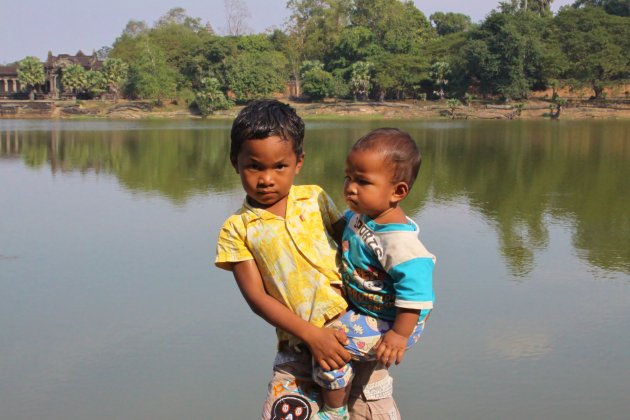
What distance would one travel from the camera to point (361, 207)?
1893 millimetres

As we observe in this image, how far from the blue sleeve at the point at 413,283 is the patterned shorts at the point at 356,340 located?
0.11 metres

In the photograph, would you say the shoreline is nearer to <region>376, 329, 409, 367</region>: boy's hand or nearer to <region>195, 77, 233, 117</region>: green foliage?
<region>195, 77, 233, 117</region>: green foliage

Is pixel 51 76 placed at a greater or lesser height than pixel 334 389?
greater

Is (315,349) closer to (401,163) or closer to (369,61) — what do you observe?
(401,163)

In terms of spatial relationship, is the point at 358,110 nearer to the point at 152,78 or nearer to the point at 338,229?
the point at 152,78

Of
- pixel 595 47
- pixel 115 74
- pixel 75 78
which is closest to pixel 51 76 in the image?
pixel 75 78

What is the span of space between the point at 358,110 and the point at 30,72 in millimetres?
24019

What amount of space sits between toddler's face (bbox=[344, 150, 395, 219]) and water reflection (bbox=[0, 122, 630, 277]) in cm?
418

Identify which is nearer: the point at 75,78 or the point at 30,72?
the point at 75,78

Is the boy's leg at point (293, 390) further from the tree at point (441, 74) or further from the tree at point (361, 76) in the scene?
the tree at point (441, 74)

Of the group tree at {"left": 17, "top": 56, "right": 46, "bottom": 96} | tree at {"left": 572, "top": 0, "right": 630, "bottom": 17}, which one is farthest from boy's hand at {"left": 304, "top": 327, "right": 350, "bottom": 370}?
tree at {"left": 572, "top": 0, "right": 630, "bottom": 17}

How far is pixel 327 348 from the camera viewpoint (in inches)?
72.2

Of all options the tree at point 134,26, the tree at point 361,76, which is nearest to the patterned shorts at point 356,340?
the tree at point 361,76

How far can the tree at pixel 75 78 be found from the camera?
49531mm
